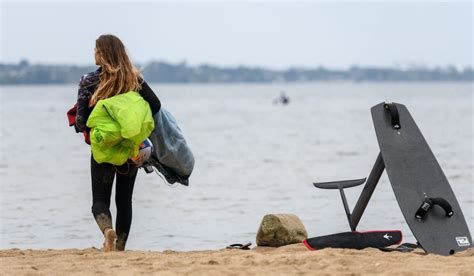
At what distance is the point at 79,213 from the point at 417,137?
277 inches

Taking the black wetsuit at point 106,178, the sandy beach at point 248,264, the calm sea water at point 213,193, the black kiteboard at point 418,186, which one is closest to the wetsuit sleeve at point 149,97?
the black wetsuit at point 106,178

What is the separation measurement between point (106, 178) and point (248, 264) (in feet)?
5.09

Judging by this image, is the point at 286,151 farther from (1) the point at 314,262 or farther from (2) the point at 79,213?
(1) the point at 314,262

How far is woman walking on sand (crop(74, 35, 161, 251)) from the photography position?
783 cm

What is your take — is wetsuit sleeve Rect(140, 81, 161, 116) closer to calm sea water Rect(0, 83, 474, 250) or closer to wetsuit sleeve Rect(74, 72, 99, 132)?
wetsuit sleeve Rect(74, 72, 99, 132)

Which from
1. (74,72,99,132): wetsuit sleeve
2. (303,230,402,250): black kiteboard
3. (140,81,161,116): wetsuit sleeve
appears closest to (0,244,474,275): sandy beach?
(303,230,402,250): black kiteboard

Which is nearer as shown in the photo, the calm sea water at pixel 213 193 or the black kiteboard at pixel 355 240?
the black kiteboard at pixel 355 240

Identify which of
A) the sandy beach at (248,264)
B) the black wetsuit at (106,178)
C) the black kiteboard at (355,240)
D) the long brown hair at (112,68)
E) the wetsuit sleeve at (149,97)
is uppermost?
the long brown hair at (112,68)

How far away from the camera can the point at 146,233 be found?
12.7m

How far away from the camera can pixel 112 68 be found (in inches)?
308

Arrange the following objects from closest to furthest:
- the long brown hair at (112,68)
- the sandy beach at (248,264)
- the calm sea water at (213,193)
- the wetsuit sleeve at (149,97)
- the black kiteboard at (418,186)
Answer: the sandy beach at (248,264) → the long brown hair at (112,68) → the wetsuit sleeve at (149,97) → the black kiteboard at (418,186) → the calm sea water at (213,193)

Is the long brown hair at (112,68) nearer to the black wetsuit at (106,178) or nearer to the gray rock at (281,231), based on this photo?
the black wetsuit at (106,178)

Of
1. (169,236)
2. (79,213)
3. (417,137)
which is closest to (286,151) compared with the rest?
(79,213)

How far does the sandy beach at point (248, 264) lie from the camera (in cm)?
688
